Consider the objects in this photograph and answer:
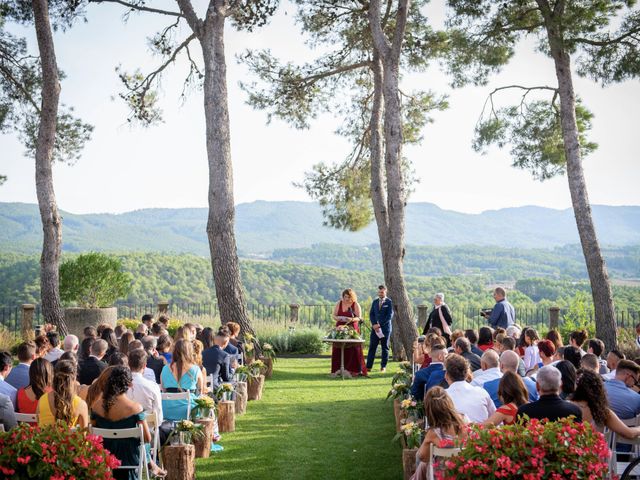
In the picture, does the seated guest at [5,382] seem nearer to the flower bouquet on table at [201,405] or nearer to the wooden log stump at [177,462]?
the wooden log stump at [177,462]

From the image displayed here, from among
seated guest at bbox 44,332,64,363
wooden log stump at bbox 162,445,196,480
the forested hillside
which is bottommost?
the forested hillside

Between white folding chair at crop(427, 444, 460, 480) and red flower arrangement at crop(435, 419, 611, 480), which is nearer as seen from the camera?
red flower arrangement at crop(435, 419, 611, 480)

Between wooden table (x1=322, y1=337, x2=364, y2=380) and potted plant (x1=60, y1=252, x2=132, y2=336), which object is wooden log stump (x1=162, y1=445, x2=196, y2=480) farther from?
potted plant (x1=60, y1=252, x2=132, y2=336)

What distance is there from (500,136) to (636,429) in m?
11.3

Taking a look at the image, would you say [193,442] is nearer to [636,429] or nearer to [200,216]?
[636,429]

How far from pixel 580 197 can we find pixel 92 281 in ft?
36.1

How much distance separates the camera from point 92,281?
17.1m

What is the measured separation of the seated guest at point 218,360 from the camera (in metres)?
8.71

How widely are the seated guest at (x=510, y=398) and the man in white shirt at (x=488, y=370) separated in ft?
3.07

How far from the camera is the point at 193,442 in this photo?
7219mm

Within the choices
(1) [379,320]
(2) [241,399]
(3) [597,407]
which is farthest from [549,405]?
(1) [379,320]

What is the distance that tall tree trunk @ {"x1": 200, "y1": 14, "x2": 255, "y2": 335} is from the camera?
1364 centimetres

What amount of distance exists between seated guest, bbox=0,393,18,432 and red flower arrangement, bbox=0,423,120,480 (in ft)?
3.77

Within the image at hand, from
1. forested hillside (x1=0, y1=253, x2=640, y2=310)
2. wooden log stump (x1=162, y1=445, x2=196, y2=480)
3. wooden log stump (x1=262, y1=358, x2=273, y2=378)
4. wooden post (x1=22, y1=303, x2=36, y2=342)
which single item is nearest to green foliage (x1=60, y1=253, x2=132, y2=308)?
wooden post (x1=22, y1=303, x2=36, y2=342)
